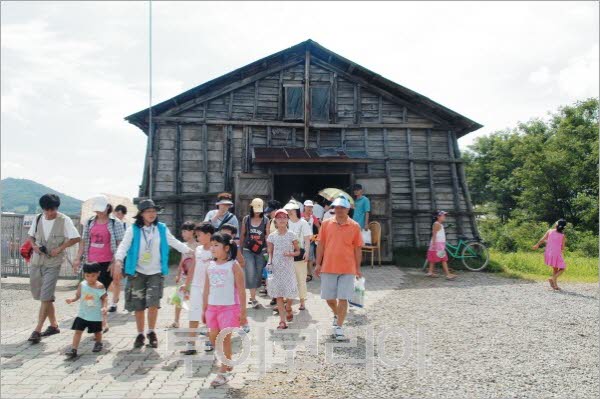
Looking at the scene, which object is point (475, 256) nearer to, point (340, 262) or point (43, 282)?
point (340, 262)

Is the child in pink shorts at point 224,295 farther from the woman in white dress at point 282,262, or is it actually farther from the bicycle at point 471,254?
the bicycle at point 471,254

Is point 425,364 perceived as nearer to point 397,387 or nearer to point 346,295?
point 397,387

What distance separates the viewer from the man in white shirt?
625 cm

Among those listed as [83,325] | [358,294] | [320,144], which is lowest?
[83,325]

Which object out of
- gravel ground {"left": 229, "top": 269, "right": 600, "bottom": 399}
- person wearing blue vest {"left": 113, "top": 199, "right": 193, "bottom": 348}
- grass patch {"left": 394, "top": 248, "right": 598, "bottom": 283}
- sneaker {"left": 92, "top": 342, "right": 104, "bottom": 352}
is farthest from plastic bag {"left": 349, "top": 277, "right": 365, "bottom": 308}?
grass patch {"left": 394, "top": 248, "right": 598, "bottom": 283}

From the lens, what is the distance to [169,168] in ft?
47.1

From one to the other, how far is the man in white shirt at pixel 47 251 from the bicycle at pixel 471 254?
9407mm

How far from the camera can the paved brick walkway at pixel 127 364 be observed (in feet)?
14.4

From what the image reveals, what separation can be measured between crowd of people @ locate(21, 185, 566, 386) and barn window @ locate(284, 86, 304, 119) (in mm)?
7857

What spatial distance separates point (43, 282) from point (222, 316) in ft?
10.1

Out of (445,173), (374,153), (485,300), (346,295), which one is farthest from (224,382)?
(445,173)

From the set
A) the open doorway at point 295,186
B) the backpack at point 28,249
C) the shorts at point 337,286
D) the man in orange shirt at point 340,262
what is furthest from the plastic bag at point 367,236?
the backpack at point 28,249

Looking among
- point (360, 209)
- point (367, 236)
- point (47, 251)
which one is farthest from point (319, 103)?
point (47, 251)

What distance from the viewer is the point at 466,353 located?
5.65m
